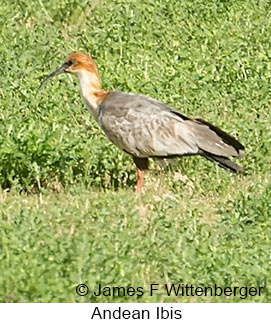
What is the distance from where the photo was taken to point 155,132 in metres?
9.52

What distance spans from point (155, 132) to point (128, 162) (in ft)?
2.06

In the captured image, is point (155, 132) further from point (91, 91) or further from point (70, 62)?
point (70, 62)

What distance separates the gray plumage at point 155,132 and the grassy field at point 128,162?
226mm

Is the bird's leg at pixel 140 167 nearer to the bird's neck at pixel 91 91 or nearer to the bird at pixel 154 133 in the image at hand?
the bird at pixel 154 133

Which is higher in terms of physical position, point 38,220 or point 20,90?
point 20,90

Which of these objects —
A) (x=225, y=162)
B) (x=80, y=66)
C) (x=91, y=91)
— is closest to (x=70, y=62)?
(x=80, y=66)

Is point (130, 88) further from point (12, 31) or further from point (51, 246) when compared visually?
point (51, 246)

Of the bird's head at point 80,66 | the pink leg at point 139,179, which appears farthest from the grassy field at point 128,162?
the bird's head at point 80,66

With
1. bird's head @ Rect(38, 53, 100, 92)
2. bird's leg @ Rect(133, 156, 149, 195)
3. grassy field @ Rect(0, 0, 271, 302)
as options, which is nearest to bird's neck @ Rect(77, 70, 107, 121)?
bird's head @ Rect(38, 53, 100, 92)

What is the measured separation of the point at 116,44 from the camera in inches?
481

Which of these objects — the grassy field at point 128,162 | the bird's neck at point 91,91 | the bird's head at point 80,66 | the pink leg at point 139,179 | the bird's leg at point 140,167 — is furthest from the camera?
the bird's head at point 80,66

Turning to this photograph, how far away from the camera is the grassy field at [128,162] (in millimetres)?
7117

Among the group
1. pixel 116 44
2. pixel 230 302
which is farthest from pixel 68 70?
pixel 230 302

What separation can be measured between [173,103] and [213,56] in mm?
1633
